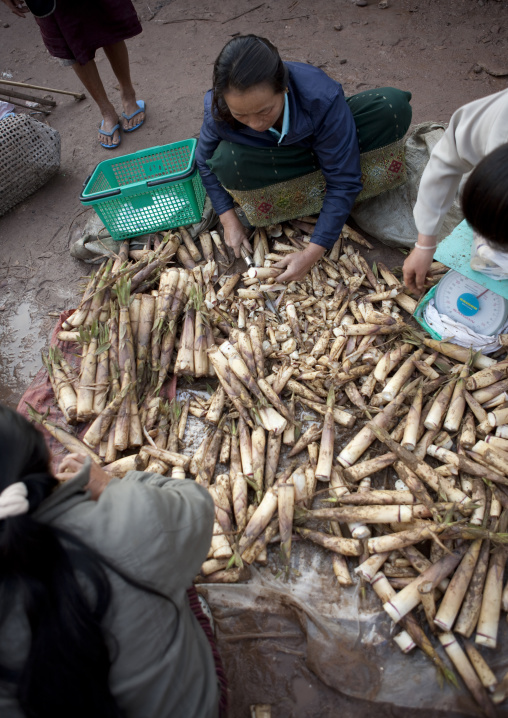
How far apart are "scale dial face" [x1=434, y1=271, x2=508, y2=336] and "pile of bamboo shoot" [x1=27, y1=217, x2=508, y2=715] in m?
0.21

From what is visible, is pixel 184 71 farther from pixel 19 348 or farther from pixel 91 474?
pixel 91 474

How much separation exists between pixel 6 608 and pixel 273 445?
5.43ft

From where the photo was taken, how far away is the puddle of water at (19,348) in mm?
3376

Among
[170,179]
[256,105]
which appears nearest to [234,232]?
[170,179]

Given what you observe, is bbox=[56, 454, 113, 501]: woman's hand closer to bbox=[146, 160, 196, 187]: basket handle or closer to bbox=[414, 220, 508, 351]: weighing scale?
bbox=[414, 220, 508, 351]: weighing scale

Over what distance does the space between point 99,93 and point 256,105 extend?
3.13 meters

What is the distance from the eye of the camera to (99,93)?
184 inches

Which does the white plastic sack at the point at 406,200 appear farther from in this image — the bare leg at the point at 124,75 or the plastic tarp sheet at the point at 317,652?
the bare leg at the point at 124,75

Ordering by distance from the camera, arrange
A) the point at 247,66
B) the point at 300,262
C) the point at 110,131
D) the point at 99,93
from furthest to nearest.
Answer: the point at 110,131 < the point at 99,93 < the point at 300,262 < the point at 247,66

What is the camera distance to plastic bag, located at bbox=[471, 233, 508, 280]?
2.24 meters

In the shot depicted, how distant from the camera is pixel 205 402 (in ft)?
9.63

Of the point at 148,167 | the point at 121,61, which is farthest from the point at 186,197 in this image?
the point at 121,61

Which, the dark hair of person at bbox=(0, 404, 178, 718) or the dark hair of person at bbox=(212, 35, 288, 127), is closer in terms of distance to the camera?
the dark hair of person at bbox=(0, 404, 178, 718)

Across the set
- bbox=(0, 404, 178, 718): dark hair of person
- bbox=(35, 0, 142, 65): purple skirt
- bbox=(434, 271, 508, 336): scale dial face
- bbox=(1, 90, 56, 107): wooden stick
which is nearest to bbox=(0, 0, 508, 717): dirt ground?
bbox=(1, 90, 56, 107): wooden stick
